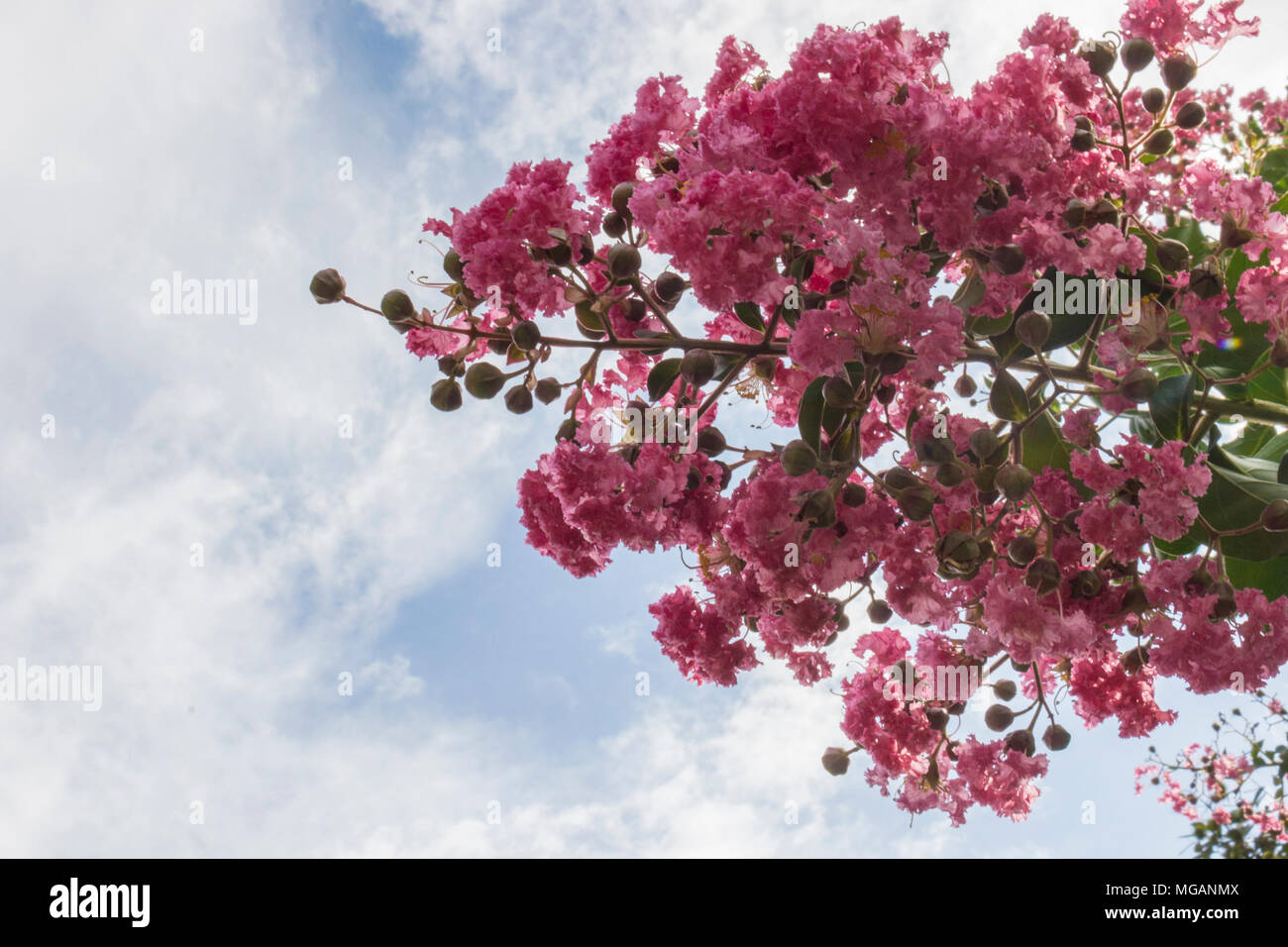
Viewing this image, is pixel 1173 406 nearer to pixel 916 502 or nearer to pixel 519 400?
pixel 916 502

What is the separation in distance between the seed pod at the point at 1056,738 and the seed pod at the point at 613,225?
4.03 feet

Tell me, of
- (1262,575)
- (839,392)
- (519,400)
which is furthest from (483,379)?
(1262,575)

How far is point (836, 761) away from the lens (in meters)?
1.88

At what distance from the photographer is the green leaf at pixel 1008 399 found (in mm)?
1565

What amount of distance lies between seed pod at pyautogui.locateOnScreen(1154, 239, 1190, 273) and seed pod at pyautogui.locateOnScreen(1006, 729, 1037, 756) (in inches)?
34.4

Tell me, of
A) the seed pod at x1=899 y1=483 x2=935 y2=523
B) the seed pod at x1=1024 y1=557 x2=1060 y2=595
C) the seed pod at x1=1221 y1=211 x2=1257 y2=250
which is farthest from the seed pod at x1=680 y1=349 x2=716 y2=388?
the seed pod at x1=1221 y1=211 x2=1257 y2=250

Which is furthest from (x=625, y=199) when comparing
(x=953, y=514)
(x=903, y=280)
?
(x=953, y=514)

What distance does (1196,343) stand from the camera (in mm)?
1479

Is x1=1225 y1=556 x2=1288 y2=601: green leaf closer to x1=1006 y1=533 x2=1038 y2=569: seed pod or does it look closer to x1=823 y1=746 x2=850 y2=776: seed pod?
x1=1006 y1=533 x2=1038 y2=569: seed pod

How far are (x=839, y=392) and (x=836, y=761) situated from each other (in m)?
0.87

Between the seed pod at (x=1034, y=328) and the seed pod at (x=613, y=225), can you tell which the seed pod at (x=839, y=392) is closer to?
the seed pod at (x=1034, y=328)

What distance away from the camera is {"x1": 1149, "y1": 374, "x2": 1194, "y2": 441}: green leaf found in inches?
58.6

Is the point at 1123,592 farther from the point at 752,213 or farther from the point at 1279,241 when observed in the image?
the point at 752,213

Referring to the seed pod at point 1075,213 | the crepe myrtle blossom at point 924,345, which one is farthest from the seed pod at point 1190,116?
the seed pod at point 1075,213
